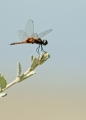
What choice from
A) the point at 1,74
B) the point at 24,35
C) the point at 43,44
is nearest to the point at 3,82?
the point at 1,74

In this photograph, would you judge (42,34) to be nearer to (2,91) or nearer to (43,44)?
(43,44)

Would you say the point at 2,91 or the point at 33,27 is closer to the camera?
the point at 2,91

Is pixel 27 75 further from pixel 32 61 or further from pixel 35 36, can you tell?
pixel 35 36

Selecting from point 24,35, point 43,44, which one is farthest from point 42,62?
point 43,44

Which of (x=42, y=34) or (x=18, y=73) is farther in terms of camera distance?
(x=42, y=34)

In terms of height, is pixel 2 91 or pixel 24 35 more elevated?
pixel 24 35

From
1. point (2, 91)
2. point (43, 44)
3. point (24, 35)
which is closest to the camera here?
point (2, 91)

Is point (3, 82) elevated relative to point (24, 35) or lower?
lower

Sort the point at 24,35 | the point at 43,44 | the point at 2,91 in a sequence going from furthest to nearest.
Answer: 1. the point at 43,44
2. the point at 24,35
3. the point at 2,91
